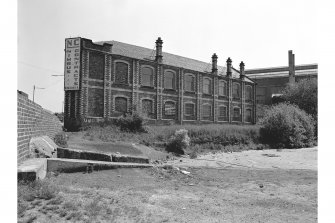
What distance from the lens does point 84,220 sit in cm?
405

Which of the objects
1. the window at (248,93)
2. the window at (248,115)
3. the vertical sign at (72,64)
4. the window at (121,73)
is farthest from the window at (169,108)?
the window at (248,93)

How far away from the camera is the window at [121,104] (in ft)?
77.3

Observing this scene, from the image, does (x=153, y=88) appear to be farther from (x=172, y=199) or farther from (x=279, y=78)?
(x=279, y=78)

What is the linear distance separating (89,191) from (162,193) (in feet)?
5.60

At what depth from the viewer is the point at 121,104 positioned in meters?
23.8

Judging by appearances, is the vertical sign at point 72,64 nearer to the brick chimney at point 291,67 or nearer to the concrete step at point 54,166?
the concrete step at point 54,166

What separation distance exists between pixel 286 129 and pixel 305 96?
45.1 feet

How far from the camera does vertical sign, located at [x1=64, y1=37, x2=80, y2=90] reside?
21.3 meters

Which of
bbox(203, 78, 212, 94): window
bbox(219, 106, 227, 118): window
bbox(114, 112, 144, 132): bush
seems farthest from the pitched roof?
bbox(114, 112, 144, 132): bush

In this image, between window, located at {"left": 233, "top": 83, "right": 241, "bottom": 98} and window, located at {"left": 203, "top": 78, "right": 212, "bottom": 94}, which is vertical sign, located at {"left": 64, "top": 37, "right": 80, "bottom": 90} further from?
window, located at {"left": 233, "top": 83, "right": 241, "bottom": 98}

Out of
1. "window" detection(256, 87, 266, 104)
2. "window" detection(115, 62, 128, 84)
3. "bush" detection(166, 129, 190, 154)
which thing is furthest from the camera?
"window" detection(256, 87, 266, 104)

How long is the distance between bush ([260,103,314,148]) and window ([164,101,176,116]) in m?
8.46

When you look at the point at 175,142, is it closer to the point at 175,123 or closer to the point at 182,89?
the point at 175,123

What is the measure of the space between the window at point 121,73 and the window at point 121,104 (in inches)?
57.2
